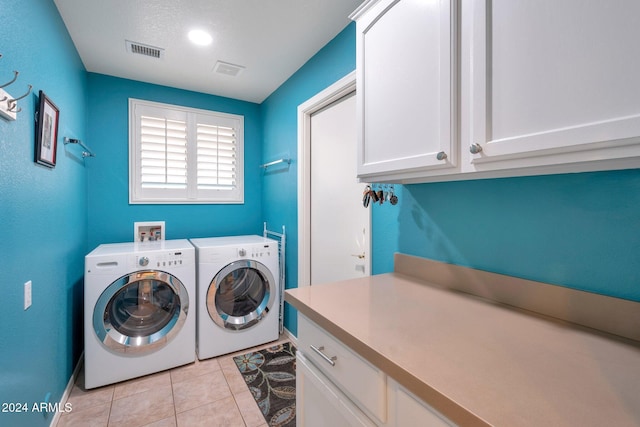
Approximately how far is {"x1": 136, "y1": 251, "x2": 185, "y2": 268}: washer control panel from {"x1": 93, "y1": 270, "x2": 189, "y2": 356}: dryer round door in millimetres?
61

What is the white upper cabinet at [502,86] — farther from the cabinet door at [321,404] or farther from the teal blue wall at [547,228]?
the cabinet door at [321,404]

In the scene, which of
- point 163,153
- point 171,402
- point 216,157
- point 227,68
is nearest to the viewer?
point 171,402

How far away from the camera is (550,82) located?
0.72m

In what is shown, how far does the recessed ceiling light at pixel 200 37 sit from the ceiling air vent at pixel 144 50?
34 centimetres

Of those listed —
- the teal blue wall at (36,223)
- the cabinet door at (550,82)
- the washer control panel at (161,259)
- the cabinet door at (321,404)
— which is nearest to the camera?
the cabinet door at (550,82)

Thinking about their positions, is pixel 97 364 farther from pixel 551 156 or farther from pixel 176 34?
pixel 551 156

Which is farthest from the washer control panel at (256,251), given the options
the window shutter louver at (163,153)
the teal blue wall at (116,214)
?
the window shutter louver at (163,153)

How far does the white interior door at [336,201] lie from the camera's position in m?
1.98

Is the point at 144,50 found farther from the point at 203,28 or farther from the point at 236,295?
the point at 236,295

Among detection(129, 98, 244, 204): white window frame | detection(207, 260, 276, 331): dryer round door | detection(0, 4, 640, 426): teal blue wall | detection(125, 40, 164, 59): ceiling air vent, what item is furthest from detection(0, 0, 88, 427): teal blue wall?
detection(207, 260, 276, 331): dryer round door

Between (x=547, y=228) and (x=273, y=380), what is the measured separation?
78.2 inches

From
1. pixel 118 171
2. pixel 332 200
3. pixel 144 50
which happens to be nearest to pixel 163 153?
pixel 118 171

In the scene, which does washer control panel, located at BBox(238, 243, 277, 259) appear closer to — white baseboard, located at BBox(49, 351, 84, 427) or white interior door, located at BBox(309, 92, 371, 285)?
white interior door, located at BBox(309, 92, 371, 285)

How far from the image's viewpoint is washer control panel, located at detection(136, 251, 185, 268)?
2150 millimetres
